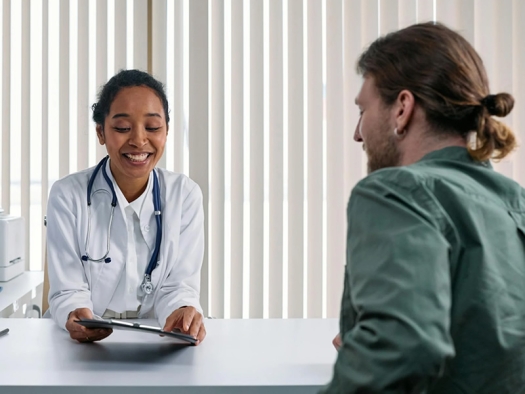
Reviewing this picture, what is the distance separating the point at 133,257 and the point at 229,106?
1.47 meters

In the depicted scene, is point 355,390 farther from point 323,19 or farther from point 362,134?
point 323,19

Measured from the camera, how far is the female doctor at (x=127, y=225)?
1.96m

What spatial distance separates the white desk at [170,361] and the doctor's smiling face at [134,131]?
0.57 m

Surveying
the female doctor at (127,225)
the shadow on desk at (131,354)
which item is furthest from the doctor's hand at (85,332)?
the female doctor at (127,225)

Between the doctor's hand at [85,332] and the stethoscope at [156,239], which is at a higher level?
the stethoscope at [156,239]

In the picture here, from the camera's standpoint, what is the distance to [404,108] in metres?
1.00

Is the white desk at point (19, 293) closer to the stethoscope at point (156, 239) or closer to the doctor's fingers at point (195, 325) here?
the stethoscope at point (156, 239)

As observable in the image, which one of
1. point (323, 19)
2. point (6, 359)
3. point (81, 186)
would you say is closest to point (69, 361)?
point (6, 359)

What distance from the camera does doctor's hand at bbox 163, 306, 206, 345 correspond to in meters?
1.63

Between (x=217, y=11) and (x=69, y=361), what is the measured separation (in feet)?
7.59

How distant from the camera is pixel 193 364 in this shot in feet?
4.65

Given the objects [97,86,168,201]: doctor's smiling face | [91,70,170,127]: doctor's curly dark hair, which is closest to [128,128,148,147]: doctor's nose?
[97,86,168,201]: doctor's smiling face

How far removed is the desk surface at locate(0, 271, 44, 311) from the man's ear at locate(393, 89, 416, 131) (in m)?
1.81

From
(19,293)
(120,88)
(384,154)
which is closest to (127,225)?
(120,88)
